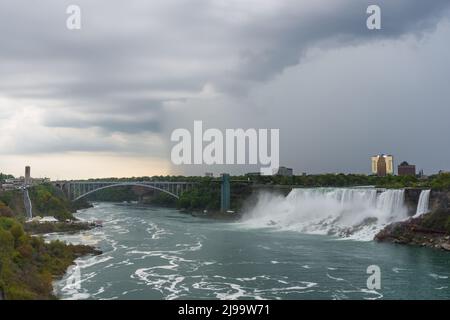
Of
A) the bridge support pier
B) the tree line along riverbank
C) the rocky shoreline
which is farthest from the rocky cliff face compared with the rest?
the bridge support pier

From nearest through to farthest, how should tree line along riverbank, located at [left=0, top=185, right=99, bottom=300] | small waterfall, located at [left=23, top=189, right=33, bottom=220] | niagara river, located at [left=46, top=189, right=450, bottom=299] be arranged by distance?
tree line along riverbank, located at [left=0, top=185, right=99, bottom=300]
niagara river, located at [left=46, top=189, right=450, bottom=299]
small waterfall, located at [left=23, top=189, right=33, bottom=220]

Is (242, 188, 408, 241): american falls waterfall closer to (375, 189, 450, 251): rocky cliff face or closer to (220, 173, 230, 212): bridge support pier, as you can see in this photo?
(375, 189, 450, 251): rocky cliff face

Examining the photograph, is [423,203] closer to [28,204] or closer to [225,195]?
[225,195]

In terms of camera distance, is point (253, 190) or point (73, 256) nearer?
point (73, 256)

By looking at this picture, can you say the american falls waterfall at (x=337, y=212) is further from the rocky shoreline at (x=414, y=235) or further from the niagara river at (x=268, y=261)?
the rocky shoreline at (x=414, y=235)
